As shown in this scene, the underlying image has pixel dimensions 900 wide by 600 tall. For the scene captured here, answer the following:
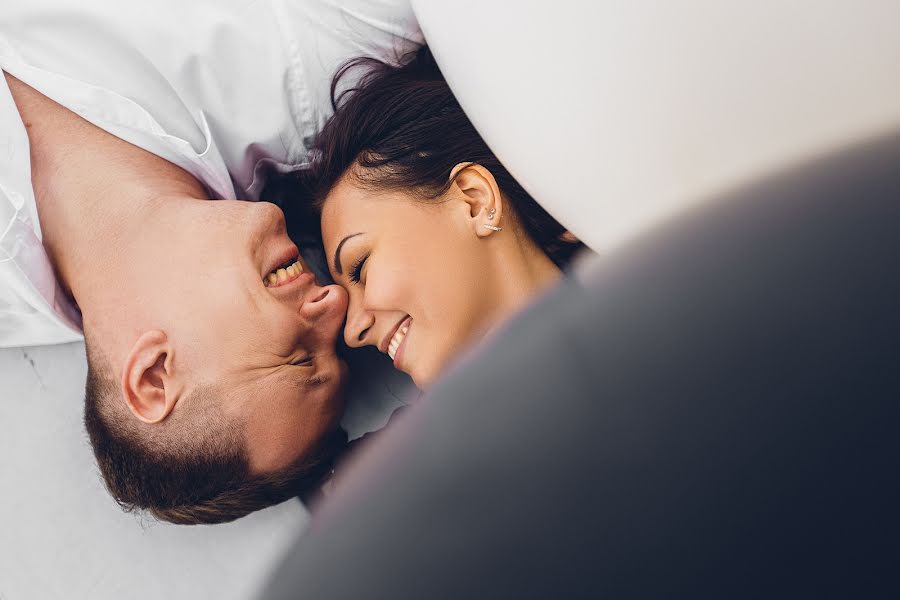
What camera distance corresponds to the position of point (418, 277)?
73 centimetres

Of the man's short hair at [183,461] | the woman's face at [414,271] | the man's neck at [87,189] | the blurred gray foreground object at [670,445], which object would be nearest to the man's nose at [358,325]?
the woman's face at [414,271]

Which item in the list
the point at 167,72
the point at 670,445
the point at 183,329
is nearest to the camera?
the point at 670,445

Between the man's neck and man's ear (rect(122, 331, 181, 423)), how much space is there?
0.30ft

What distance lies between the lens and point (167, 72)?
2.73ft

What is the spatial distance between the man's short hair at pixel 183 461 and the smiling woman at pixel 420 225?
16 centimetres

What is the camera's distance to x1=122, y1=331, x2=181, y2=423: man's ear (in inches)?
28.4

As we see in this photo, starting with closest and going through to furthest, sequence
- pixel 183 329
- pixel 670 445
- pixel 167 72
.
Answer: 1. pixel 670 445
2. pixel 183 329
3. pixel 167 72

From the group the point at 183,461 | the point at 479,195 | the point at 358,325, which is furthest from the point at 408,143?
the point at 183,461

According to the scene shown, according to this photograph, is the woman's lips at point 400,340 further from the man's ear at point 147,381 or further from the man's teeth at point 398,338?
the man's ear at point 147,381

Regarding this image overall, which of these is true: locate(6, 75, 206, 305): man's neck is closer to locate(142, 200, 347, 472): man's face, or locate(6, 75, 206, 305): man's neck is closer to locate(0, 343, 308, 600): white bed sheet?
locate(142, 200, 347, 472): man's face

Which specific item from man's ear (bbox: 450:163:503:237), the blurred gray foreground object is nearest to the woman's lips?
man's ear (bbox: 450:163:503:237)

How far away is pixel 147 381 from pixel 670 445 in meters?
0.72

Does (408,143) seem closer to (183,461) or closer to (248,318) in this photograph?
(248,318)

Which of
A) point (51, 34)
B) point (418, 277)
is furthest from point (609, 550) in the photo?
point (51, 34)
